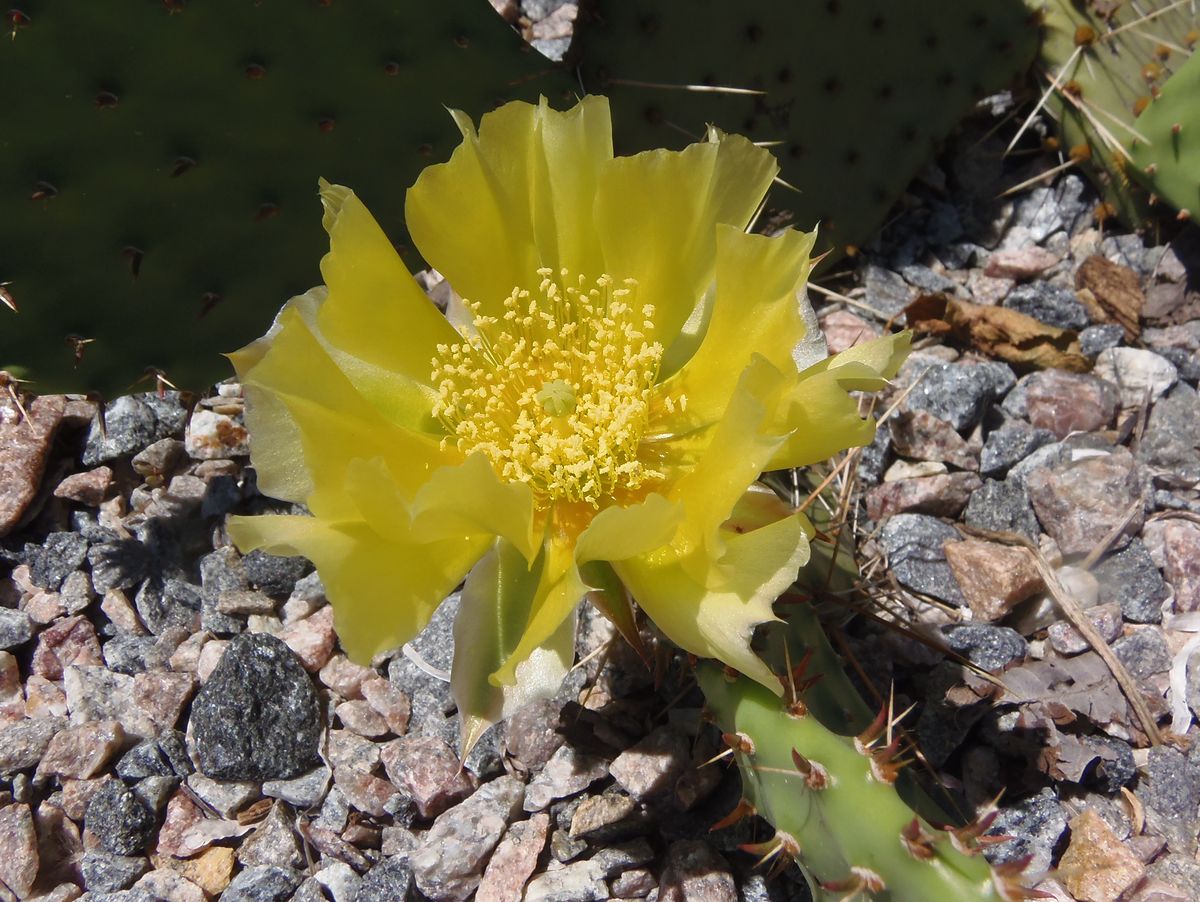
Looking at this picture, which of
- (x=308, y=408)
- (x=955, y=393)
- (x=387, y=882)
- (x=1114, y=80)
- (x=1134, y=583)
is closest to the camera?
(x=308, y=408)

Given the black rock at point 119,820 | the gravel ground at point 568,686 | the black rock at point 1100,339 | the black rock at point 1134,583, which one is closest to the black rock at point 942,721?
the gravel ground at point 568,686

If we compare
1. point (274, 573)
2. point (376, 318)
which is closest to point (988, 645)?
point (376, 318)

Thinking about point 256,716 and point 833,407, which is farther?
point 256,716

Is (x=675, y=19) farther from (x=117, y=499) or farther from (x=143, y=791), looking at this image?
(x=143, y=791)

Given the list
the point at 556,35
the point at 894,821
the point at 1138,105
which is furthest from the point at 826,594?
the point at 556,35

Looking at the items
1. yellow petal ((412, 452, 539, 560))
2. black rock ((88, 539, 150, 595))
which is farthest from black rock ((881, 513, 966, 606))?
black rock ((88, 539, 150, 595))

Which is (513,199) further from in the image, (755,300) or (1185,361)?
(1185,361)

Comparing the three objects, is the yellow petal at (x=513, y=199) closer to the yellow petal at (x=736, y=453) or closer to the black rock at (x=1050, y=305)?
the yellow petal at (x=736, y=453)
